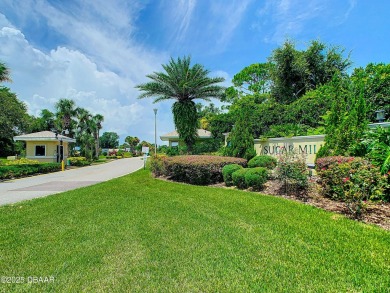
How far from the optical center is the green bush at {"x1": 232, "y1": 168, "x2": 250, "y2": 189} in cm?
851

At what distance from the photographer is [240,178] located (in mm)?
8547

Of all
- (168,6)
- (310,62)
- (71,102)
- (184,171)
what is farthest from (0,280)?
(71,102)

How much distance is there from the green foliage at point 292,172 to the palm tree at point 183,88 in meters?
11.0

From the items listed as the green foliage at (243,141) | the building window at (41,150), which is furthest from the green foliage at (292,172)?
the building window at (41,150)

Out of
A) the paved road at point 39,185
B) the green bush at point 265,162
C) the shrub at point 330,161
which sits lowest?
the paved road at point 39,185

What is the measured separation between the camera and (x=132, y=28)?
11.4 meters

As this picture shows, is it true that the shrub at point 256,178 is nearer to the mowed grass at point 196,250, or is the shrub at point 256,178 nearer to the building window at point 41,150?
the mowed grass at point 196,250

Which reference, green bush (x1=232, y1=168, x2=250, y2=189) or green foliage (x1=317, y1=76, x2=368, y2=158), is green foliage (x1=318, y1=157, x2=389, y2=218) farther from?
green bush (x1=232, y1=168, x2=250, y2=189)

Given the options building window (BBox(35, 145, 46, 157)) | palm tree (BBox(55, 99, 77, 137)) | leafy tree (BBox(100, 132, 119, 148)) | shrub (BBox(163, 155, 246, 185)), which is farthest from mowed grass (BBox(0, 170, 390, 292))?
leafy tree (BBox(100, 132, 119, 148))

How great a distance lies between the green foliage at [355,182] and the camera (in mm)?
4922

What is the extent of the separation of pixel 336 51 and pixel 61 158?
29.4 metres

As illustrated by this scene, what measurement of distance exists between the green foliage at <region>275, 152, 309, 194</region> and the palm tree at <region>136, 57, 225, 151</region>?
11.0 metres

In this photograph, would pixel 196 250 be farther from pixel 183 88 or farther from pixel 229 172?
pixel 183 88

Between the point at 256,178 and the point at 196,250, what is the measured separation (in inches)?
193
